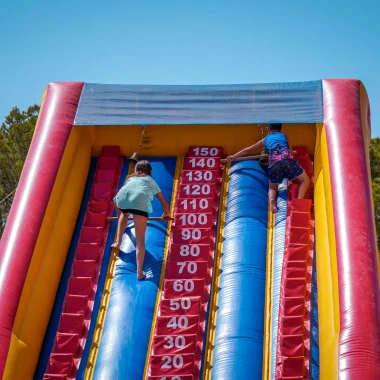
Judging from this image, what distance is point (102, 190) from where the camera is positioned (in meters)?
6.18

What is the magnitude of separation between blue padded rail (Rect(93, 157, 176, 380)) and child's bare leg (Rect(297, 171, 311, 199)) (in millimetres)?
1342

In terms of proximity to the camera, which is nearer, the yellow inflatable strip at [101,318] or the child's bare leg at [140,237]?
the yellow inflatable strip at [101,318]

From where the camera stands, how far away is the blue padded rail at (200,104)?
611cm

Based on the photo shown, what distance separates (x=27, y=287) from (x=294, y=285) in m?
2.19

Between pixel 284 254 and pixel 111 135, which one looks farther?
pixel 111 135

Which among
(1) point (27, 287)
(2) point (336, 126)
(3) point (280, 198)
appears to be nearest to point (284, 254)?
(3) point (280, 198)

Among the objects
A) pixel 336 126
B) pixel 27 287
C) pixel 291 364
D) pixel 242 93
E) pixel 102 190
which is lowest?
pixel 291 364

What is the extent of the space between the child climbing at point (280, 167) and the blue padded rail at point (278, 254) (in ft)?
0.28

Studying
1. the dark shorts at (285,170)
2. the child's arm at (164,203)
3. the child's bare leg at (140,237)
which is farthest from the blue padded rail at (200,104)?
the child's bare leg at (140,237)

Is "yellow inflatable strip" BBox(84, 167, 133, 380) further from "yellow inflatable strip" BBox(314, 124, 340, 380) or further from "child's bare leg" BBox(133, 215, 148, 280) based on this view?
"yellow inflatable strip" BBox(314, 124, 340, 380)

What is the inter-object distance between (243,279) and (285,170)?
125 cm

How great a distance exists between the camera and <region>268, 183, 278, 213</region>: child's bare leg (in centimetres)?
580

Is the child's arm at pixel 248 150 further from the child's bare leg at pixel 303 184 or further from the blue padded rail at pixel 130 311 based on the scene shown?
the blue padded rail at pixel 130 311

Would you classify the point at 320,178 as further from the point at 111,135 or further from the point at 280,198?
the point at 111,135
